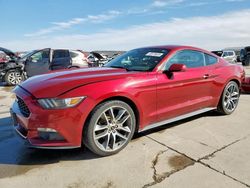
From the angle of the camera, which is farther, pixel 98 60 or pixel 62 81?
pixel 98 60

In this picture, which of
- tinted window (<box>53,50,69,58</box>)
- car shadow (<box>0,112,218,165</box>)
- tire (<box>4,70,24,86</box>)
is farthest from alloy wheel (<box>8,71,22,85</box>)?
car shadow (<box>0,112,218,165</box>)

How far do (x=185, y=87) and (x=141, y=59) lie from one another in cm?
85

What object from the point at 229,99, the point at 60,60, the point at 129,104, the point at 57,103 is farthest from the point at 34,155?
the point at 60,60

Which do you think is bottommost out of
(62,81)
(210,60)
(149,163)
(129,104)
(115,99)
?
(149,163)

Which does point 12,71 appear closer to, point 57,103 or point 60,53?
point 60,53

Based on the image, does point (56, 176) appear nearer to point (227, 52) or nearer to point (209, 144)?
point (209, 144)

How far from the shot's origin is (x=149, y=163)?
3.15m

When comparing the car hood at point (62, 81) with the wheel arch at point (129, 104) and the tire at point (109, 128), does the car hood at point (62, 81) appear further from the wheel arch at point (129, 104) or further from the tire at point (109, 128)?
the tire at point (109, 128)

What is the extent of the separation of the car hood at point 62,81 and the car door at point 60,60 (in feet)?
23.4

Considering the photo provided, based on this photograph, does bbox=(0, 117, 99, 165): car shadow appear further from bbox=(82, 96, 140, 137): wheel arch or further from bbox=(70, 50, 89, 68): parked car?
bbox=(70, 50, 89, 68): parked car

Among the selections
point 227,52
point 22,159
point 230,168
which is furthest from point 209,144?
point 227,52

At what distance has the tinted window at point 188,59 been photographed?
414cm

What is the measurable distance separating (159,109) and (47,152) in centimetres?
170

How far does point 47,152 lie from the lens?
11.6ft
